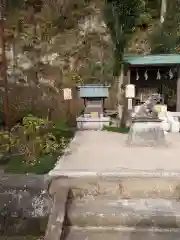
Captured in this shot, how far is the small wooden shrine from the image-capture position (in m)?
12.4

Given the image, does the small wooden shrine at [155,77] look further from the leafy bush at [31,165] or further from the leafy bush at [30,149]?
the leafy bush at [31,165]

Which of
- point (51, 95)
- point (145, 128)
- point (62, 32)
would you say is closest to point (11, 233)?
point (145, 128)

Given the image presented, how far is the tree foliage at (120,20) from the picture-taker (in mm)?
13719

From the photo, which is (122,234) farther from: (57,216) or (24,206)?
Answer: (24,206)

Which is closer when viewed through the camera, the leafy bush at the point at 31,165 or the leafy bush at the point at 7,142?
the leafy bush at the point at 31,165

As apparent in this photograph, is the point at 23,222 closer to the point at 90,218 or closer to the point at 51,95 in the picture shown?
the point at 90,218

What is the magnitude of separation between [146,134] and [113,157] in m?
1.85

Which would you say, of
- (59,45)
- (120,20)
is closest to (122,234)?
(120,20)

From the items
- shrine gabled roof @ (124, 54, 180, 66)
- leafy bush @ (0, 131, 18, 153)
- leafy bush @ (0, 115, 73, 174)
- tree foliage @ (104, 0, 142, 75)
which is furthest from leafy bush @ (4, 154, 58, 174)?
tree foliage @ (104, 0, 142, 75)

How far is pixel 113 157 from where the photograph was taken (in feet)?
24.3

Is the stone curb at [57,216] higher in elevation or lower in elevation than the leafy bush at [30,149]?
lower

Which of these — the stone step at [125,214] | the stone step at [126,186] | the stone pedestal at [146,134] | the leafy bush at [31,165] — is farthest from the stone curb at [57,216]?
the stone pedestal at [146,134]

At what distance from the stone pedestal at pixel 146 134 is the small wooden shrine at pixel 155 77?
4.06 meters

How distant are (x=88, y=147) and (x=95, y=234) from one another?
12.8ft
